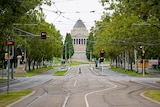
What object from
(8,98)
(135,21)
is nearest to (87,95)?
(8,98)

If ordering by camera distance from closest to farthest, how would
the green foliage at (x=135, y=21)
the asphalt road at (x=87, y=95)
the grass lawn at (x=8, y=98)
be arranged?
the asphalt road at (x=87, y=95), the grass lawn at (x=8, y=98), the green foliage at (x=135, y=21)

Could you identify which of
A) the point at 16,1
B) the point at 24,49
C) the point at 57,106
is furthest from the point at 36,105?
the point at 24,49

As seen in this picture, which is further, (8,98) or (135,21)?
(135,21)

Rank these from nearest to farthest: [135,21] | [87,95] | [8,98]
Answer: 1. [8,98]
2. [87,95]
3. [135,21]

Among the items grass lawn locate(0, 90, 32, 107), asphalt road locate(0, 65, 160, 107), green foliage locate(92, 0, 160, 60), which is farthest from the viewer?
green foliage locate(92, 0, 160, 60)

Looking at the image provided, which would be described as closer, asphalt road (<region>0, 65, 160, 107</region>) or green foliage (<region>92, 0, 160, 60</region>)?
asphalt road (<region>0, 65, 160, 107</region>)

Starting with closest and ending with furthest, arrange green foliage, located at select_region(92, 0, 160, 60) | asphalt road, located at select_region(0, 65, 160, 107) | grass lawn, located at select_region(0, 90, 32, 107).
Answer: asphalt road, located at select_region(0, 65, 160, 107), grass lawn, located at select_region(0, 90, 32, 107), green foliage, located at select_region(92, 0, 160, 60)

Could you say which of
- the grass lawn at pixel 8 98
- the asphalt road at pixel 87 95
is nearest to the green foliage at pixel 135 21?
the asphalt road at pixel 87 95

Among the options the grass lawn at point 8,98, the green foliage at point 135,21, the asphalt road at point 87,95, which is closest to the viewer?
the asphalt road at point 87,95

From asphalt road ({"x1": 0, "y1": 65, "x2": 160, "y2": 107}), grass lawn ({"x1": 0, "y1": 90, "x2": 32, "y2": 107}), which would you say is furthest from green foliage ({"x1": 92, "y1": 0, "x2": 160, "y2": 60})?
grass lawn ({"x1": 0, "y1": 90, "x2": 32, "y2": 107})

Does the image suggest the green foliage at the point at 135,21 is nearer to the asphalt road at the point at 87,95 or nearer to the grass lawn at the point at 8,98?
the asphalt road at the point at 87,95

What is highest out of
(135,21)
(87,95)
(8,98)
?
(135,21)

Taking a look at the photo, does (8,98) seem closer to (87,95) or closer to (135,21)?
(87,95)

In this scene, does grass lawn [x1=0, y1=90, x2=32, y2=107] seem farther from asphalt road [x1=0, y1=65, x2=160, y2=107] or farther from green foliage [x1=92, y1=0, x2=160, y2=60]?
green foliage [x1=92, y1=0, x2=160, y2=60]
